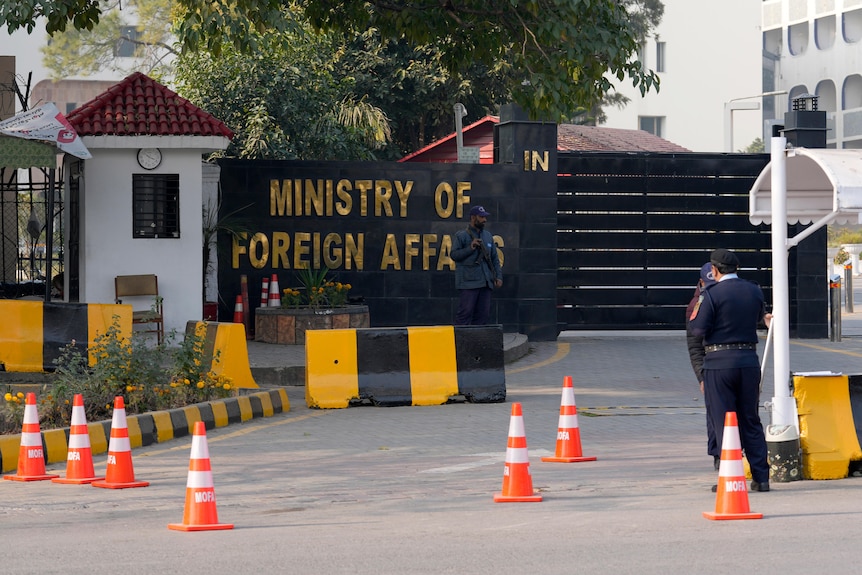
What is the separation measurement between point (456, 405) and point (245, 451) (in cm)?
352

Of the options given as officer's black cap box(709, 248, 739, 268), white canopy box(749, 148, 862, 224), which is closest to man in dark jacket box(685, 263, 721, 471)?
officer's black cap box(709, 248, 739, 268)

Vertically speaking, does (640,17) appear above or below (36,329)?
above

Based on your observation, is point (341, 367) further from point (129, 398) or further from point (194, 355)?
point (129, 398)

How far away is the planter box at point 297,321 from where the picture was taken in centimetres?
1827

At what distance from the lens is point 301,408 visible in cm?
1397

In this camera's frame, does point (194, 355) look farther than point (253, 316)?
No

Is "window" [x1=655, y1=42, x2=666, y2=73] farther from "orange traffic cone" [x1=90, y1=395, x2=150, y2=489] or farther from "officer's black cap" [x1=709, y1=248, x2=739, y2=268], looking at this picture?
"orange traffic cone" [x1=90, y1=395, x2=150, y2=489]

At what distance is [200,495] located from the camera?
7.81m

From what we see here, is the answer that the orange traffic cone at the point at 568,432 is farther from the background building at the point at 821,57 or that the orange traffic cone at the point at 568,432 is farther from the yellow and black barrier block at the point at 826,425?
the background building at the point at 821,57

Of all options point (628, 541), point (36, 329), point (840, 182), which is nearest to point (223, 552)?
point (628, 541)

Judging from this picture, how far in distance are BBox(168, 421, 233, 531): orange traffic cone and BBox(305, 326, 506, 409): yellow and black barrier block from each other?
19.6 ft

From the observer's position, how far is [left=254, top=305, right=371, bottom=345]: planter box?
1827 cm

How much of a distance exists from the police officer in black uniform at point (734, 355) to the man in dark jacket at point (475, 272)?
7700 millimetres

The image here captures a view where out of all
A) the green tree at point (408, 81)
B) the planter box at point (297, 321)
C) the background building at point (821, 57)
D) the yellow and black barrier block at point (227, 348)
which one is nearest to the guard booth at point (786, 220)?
the yellow and black barrier block at point (227, 348)
